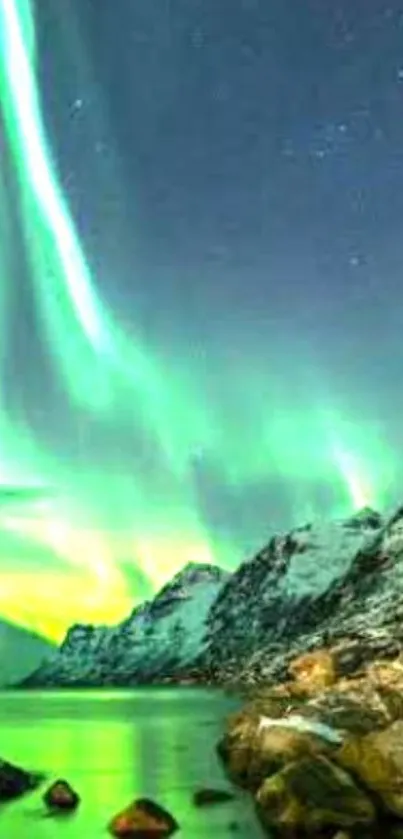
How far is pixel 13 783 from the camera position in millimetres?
57781

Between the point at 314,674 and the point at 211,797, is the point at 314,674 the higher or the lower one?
the higher one

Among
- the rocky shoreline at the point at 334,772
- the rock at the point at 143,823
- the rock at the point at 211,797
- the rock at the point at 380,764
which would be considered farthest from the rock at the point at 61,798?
the rock at the point at 380,764

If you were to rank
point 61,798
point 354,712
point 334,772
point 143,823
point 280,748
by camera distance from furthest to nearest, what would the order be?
point 61,798 < point 354,712 < point 280,748 < point 143,823 < point 334,772

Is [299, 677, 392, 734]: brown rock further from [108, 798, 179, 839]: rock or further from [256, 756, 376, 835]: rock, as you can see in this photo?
[108, 798, 179, 839]: rock

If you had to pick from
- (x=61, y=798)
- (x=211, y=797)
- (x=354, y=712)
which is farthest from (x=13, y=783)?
(x=354, y=712)

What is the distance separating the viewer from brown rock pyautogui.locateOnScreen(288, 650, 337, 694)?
16010 cm

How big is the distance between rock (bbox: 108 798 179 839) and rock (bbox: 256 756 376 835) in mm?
3737

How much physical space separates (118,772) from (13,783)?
75.2ft

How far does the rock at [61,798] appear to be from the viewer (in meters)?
53.7

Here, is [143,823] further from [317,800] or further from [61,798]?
[61,798]

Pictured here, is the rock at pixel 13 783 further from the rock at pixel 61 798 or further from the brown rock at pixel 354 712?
the brown rock at pixel 354 712

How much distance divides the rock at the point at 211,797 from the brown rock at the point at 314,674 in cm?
9385

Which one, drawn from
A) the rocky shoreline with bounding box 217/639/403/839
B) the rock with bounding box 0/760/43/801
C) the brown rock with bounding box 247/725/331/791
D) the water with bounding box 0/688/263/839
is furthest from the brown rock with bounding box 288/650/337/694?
the rocky shoreline with bounding box 217/639/403/839

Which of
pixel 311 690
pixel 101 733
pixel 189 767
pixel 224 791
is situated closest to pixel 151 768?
pixel 189 767
